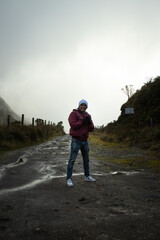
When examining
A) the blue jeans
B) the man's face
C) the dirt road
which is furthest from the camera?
the man's face

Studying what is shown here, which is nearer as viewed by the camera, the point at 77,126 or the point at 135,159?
the point at 77,126

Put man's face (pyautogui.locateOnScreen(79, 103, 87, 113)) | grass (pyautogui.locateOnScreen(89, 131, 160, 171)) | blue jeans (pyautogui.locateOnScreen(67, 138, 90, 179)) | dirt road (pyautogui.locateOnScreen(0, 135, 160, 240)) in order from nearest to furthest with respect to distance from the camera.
Answer: dirt road (pyautogui.locateOnScreen(0, 135, 160, 240)) → blue jeans (pyautogui.locateOnScreen(67, 138, 90, 179)) → man's face (pyautogui.locateOnScreen(79, 103, 87, 113)) → grass (pyautogui.locateOnScreen(89, 131, 160, 171))

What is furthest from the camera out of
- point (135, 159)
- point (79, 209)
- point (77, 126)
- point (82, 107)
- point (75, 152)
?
point (135, 159)

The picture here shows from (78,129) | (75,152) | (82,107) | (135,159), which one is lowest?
(135,159)

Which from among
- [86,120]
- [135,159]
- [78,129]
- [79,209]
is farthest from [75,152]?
[135,159]

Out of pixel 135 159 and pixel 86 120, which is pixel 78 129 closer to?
pixel 86 120

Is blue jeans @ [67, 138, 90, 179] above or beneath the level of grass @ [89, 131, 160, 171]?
above

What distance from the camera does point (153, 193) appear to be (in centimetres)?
371

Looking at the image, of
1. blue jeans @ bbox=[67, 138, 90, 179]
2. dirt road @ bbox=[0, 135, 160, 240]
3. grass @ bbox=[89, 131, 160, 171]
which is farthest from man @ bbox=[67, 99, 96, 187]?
grass @ bbox=[89, 131, 160, 171]

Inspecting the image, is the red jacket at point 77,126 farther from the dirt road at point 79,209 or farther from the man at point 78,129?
the dirt road at point 79,209

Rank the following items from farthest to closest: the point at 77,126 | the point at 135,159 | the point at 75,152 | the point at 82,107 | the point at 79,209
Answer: the point at 135,159, the point at 82,107, the point at 75,152, the point at 77,126, the point at 79,209

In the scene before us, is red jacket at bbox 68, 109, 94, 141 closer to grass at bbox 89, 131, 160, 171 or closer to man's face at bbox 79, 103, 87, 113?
man's face at bbox 79, 103, 87, 113

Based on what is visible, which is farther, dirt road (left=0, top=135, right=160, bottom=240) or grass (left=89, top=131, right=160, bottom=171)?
grass (left=89, top=131, right=160, bottom=171)

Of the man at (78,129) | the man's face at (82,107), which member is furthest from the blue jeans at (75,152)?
the man's face at (82,107)
